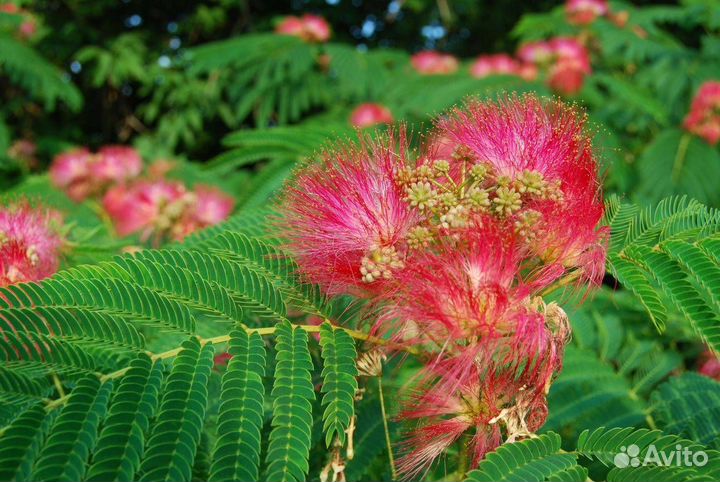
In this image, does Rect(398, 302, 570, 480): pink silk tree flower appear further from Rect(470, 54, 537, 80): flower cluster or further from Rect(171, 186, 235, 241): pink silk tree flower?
Rect(470, 54, 537, 80): flower cluster

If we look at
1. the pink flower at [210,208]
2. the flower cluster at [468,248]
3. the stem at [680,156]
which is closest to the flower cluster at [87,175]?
the pink flower at [210,208]

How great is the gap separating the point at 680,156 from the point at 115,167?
3475 millimetres

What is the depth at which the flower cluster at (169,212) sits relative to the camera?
2996 mm

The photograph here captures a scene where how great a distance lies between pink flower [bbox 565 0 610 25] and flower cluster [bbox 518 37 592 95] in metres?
0.52

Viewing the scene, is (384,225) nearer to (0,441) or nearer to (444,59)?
(0,441)

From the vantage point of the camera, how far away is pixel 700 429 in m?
1.54

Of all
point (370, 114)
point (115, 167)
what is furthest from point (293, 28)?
point (115, 167)

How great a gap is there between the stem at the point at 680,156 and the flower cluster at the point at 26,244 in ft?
10.6

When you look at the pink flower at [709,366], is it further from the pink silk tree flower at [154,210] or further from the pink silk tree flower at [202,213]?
the pink silk tree flower at [154,210]

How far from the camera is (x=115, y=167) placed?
159 inches

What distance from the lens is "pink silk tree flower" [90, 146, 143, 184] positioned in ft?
13.0

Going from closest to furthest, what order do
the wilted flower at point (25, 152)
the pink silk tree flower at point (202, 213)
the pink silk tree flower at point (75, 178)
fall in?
1. the pink silk tree flower at point (202, 213)
2. the pink silk tree flower at point (75, 178)
3. the wilted flower at point (25, 152)

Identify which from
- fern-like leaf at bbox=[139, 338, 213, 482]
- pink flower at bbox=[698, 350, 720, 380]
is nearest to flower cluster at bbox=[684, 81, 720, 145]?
pink flower at bbox=[698, 350, 720, 380]

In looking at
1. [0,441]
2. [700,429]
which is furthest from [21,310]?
[700,429]
